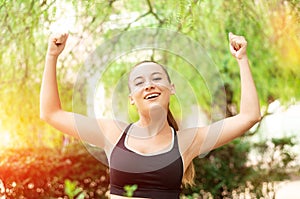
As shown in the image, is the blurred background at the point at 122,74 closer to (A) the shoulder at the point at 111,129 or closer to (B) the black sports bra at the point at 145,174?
(A) the shoulder at the point at 111,129

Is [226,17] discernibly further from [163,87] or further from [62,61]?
[163,87]

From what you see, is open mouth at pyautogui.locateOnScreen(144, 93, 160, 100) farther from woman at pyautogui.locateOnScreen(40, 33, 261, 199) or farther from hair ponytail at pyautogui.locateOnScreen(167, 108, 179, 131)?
hair ponytail at pyautogui.locateOnScreen(167, 108, 179, 131)

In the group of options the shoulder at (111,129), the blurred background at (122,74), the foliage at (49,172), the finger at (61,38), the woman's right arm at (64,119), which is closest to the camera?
the finger at (61,38)

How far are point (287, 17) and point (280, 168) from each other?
138cm

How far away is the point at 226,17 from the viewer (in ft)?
14.7

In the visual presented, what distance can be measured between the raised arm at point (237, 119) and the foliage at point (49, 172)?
103 inches

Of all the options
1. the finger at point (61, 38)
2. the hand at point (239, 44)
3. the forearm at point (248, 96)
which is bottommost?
the forearm at point (248, 96)

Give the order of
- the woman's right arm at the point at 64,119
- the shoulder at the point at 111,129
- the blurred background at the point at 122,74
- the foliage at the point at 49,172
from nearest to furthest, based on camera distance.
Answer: the woman's right arm at the point at 64,119, the shoulder at the point at 111,129, the blurred background at the point at 122,74, the foliage at the point at 49,172

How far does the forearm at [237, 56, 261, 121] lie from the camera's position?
7.07 ft

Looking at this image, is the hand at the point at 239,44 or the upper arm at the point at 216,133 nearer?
the hand at the point at 239,44

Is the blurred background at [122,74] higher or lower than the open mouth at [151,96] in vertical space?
lower

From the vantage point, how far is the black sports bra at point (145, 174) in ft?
7.03

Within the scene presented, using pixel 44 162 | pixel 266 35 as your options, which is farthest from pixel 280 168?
pixel 44 162

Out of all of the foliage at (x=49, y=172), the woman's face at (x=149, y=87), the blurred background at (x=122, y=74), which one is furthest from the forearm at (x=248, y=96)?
the foliage at (x=49, y=172)
